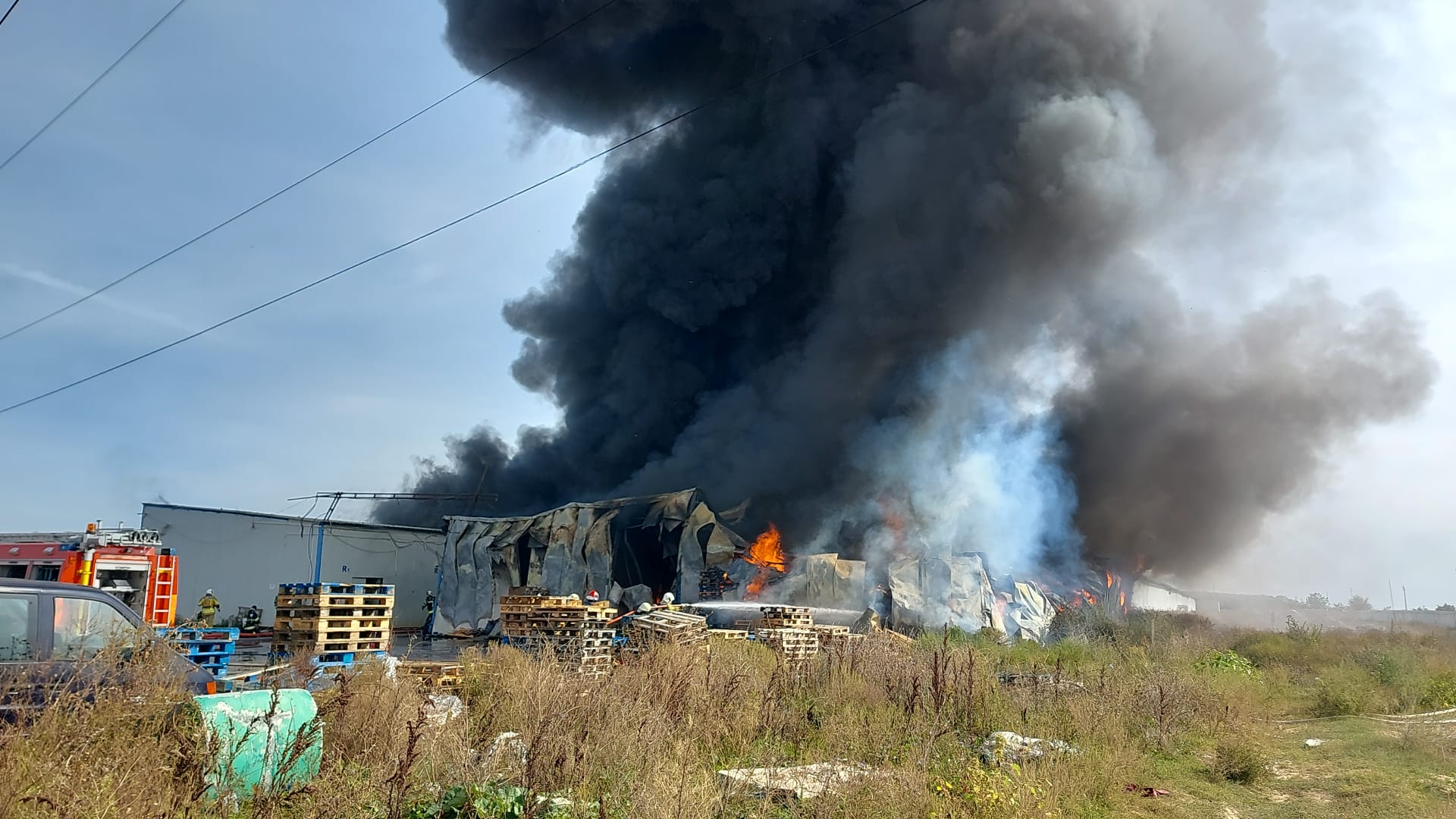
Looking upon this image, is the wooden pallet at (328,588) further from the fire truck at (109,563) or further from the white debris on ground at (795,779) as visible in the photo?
the white debris on ground at (795,779)

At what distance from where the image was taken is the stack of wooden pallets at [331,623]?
1088 centimetres

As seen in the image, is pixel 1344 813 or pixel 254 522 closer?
pixel 1344 813

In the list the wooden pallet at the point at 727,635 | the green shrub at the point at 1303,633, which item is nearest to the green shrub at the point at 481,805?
the wooden pallet at the point at 727,635

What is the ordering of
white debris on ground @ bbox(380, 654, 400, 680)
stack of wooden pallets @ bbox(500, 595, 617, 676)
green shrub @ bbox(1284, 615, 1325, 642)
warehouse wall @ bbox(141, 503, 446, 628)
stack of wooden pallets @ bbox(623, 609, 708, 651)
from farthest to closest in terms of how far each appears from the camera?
warehouse wall @ bbox(141, 503, 446, 628), green shrub @ bbox(1284, 615, 1325, 642), stack of wooden pallets @ bbox(623, 609, 708, 651), stack of wooden pallets @ bbox(500, 595, 617, 676), white debris on ground @ bbox(380, 654, 400, 680)

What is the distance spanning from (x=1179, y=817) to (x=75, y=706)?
24.4ft

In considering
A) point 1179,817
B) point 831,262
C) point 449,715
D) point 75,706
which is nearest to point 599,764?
point 449,715

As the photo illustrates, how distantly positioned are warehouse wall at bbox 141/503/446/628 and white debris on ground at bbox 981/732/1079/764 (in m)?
23.1

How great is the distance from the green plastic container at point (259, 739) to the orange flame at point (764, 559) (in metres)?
16.5

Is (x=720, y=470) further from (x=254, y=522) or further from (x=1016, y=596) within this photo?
(x=254, y=522)

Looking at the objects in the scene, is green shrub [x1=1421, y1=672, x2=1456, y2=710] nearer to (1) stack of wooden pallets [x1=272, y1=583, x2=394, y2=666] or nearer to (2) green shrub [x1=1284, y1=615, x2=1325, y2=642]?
(2) green shrub [x1=1284, y1=615, x2=1325, y2=642]

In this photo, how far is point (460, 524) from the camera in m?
27.6

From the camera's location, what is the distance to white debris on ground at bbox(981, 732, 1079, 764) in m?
7.59

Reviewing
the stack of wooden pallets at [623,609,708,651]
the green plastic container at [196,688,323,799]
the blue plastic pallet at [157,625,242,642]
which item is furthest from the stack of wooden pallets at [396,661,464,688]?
the green plastic container at [196,688,323,799]

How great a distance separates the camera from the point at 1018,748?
8.13m
